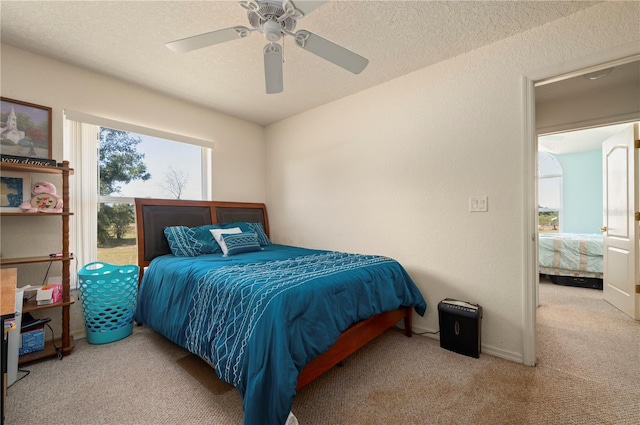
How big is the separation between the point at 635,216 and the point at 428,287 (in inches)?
91.4

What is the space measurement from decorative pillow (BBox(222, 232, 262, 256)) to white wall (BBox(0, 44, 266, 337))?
2.96 feet

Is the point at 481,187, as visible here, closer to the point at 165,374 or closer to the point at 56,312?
the point at 165,374

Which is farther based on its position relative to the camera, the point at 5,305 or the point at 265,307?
the point at 265,307

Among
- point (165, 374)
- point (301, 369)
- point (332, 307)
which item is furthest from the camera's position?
point (165, 374)

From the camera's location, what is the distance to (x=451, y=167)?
2.46 metres

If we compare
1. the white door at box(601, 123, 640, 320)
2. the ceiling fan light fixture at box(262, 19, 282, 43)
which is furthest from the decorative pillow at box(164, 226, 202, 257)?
the white door at box(601, 123, 640, 320)

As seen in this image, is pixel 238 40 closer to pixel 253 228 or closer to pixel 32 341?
pixel 253 228

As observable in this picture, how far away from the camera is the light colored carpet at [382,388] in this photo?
5.02 ft

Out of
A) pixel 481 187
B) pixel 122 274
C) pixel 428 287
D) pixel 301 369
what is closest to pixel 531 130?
pixel 481 187

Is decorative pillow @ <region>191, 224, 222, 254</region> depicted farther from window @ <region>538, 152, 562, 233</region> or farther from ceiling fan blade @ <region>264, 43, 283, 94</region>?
window @ <region>538, 152, 562, 233</region>

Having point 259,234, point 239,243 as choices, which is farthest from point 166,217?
point 259,234

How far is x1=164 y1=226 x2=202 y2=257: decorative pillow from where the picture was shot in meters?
2.79

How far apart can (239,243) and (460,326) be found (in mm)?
2187

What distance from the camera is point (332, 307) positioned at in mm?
1729
